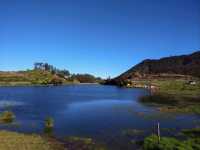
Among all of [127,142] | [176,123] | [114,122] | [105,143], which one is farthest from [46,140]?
[176,123]

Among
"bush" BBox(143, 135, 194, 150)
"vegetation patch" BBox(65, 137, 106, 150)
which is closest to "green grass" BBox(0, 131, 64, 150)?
"vegetation patch" BBox(65, 137, 106, 150)

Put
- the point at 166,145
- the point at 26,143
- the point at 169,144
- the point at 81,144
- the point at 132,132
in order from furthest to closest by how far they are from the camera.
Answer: the point at 132,132 < the point at 81,144 < the point at 26,143 < the point at 169,144 < the point at 166,145

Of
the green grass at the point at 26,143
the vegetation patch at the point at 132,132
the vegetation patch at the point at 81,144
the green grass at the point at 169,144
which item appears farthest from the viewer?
the vegetation patch at the point at 132,132

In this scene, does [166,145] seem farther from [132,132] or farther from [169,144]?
[132,132]

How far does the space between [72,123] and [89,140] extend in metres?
15.2

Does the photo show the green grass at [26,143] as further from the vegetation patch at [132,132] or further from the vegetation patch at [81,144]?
the vegetation patch at [132,132]

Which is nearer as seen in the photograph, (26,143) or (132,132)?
(26,143)

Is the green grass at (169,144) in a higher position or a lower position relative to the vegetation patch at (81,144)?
higher

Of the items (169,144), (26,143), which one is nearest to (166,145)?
(169,144)

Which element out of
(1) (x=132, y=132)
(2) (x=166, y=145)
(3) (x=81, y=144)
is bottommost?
(3) (x=81, y=144)

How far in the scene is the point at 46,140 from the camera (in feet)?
119

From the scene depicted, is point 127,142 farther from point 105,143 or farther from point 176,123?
point 176,123

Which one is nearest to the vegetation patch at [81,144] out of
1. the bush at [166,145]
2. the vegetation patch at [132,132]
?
the bush at [166,145]

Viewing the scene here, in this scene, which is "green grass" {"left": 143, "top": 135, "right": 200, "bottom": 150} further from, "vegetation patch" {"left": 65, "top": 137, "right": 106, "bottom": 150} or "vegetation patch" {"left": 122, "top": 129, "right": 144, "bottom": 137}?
"vegetation patch" {"left": 122, "top": 129, "right": 144, "bottom": 137}
